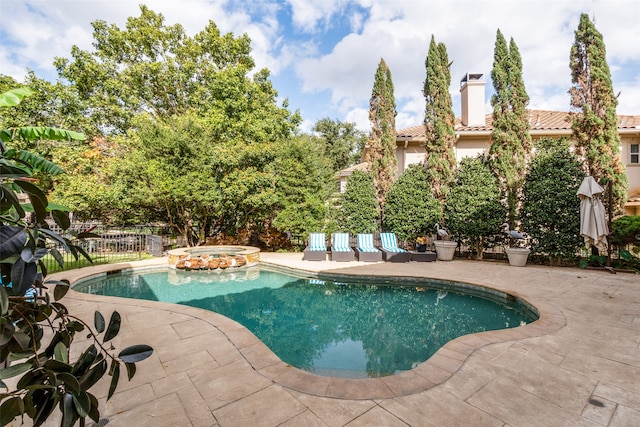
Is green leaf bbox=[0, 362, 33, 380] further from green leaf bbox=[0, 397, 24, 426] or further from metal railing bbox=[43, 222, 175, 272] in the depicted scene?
metal railing bbox=[43, 222, 175, 272]

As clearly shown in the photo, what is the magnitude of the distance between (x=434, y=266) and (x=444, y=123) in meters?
6.81

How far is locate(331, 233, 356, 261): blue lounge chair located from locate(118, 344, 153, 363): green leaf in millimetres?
10483

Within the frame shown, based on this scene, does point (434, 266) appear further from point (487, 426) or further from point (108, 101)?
point (108, 101)

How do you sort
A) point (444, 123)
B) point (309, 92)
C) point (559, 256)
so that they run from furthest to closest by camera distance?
1. point (309, 92)
2. point (444, 123)
3. point (559, 256)

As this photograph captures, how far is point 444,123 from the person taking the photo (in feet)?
43.7

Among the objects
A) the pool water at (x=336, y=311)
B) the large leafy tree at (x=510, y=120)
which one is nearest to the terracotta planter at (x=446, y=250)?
the large leafy tree at (x=510, y=120)

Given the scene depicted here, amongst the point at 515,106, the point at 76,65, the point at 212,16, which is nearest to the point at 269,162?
the point at 515,106

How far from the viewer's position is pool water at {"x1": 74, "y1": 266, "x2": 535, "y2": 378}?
4.99 m

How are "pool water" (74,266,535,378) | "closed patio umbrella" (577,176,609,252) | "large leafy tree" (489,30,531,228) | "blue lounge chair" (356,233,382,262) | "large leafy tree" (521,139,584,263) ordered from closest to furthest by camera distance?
"pool water" (74,266,535,378) → "closed patio umbrella" (577,176,609,252) → "large leafy tree" (521,139,584,263) → "blue lounge chair" (356,233,382,262) → "large leafy tree" (489,30,531,228)

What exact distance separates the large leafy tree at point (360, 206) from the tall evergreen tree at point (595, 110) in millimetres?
8224

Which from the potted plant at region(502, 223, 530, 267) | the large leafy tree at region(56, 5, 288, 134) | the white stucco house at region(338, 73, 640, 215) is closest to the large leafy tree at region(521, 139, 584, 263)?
the potted plant at region(502, 223, 530, 267)

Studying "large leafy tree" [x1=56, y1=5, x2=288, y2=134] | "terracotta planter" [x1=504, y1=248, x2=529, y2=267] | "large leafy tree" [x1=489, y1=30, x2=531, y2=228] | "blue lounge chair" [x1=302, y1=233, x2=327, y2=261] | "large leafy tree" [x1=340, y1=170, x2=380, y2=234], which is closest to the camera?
"terracotta planter" [x1=504, y1=248, x2=529, y2=267]

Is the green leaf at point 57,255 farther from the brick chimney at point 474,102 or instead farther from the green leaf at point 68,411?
the brick chimney at point 474,102

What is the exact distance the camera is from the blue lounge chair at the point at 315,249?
468 inches
